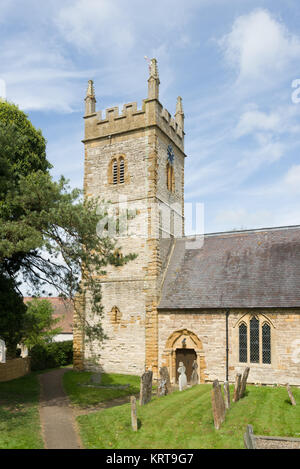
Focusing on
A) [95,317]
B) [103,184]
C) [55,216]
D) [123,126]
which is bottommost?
[95,317]

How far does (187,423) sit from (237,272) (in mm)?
11523

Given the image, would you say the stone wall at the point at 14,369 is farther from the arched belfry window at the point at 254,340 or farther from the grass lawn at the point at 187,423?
the arched belfry window at the point at 254,340

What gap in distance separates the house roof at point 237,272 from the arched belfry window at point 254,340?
0.95 metres

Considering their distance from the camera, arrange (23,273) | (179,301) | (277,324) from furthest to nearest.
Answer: (179,301) → (277,324) → (23,273)

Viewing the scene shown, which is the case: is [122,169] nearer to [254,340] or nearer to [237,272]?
[237,272]

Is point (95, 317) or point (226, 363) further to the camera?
point (95, 317)

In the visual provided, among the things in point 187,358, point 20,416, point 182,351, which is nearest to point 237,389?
point 187,358

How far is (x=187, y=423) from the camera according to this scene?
501 inches

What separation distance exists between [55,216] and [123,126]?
13.6m

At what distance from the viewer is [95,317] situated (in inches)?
992

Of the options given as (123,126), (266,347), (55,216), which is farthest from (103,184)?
(266,347)

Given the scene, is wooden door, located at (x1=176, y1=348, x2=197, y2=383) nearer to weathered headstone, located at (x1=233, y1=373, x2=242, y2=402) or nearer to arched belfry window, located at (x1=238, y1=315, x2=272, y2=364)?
arched belfry window, located at (x1=238, y1=315, x2=272, y2=364)

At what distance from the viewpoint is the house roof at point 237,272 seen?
69.1 ft

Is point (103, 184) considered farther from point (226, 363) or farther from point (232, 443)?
point (232, 443)
